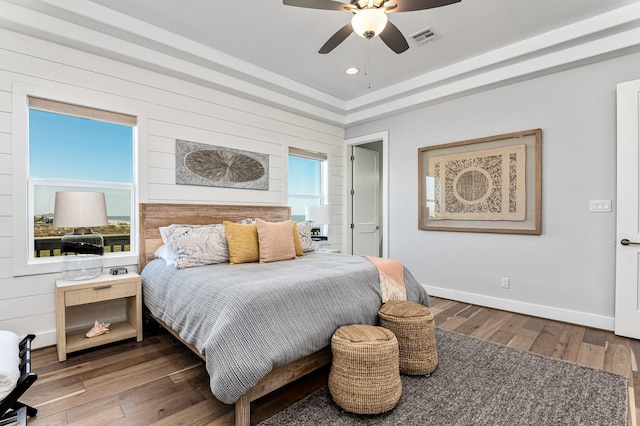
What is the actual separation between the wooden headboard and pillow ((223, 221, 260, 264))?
699 millimetres

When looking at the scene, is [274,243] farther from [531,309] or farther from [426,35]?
[531,309]

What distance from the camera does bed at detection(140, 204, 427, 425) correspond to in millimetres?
1602

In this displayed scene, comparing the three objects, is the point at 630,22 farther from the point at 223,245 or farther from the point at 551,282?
the point at 223,245

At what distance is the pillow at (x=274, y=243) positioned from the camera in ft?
9.62

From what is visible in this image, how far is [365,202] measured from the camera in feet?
18.7

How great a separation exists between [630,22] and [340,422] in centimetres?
382

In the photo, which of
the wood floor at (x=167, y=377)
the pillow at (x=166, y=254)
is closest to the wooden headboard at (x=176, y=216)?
the pillow at (x=166, y=254)

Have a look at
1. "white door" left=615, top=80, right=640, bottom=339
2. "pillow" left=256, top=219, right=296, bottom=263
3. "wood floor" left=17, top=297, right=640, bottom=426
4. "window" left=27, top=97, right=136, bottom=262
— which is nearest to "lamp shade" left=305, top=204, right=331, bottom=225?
"pillow" left=256, top=219, right=296, bottom=263

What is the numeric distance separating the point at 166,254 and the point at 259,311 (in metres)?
1.56

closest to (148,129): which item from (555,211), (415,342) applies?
(415,342)

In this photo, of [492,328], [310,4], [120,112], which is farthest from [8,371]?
[492,328]

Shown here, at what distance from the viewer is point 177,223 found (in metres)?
3.35

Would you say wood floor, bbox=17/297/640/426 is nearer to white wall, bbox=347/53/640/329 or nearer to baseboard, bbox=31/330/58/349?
baseboard, bbox=31/330/58/349

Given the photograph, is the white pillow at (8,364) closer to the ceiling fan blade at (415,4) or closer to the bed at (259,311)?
the bed at (259,311)
